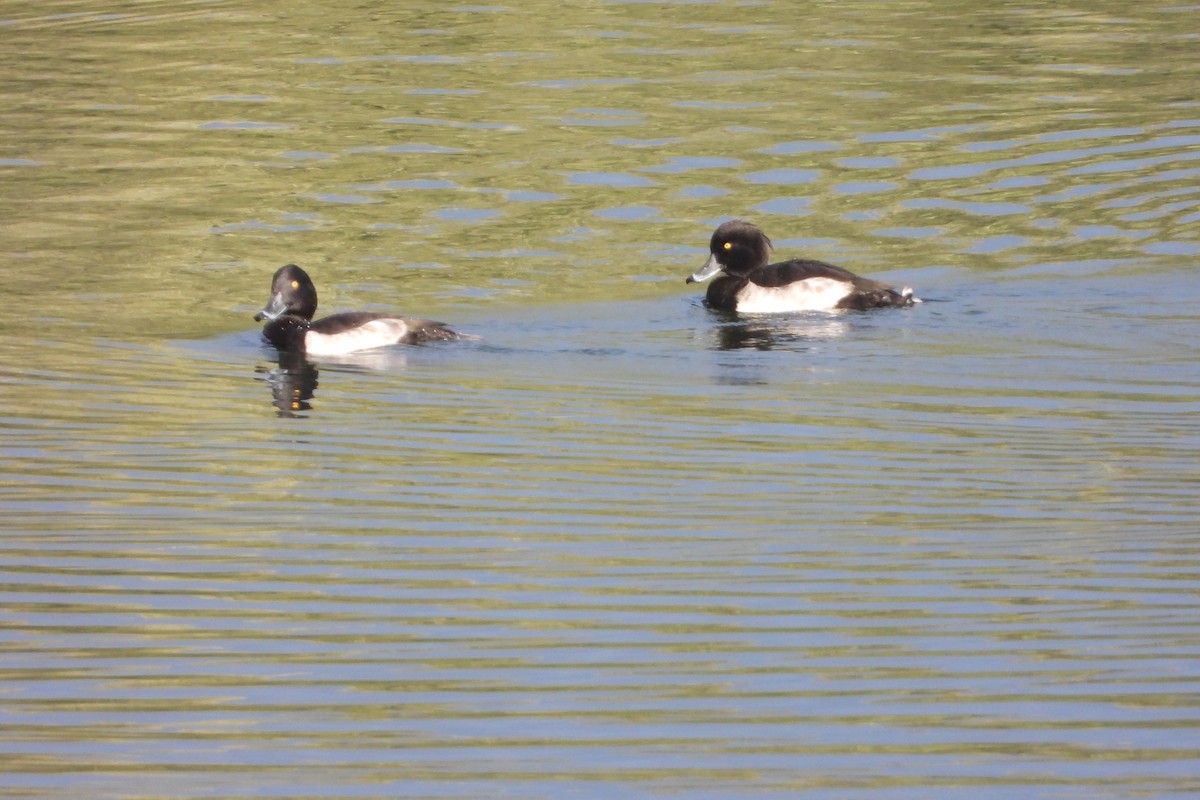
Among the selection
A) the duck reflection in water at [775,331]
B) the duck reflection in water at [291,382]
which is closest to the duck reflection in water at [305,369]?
the duck reflection in water at [291,382]

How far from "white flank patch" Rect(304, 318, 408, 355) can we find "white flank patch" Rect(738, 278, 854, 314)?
96.7 inches

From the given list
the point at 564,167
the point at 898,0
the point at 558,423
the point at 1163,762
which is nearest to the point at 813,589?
the point at 1163,762

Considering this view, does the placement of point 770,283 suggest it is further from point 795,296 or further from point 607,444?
point 607,444

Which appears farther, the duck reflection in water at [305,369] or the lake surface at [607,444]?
the duck reflection in water at [305,369]

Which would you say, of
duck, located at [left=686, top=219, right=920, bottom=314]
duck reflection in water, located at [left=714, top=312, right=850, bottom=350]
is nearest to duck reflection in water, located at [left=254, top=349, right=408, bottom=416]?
duck reflection in water, located at [left=714, top=312, right=850, bottom=350]

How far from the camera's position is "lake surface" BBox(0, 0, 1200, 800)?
5.07m

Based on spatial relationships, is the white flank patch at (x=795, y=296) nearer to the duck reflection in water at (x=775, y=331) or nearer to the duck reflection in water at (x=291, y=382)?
the duck reflection in water at (x=775, y=331)

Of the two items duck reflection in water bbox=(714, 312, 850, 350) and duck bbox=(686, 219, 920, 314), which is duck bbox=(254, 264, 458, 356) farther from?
duck bbox=(686, 219, 920, 314)

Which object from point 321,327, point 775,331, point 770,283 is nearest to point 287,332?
point 321,327

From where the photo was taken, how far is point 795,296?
42.0 feet

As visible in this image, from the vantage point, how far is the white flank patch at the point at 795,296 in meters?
12.5

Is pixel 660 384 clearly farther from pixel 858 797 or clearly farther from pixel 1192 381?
pixel 858 797

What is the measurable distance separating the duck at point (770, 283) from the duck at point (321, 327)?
218 cm

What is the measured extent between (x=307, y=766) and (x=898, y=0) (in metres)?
22.1
